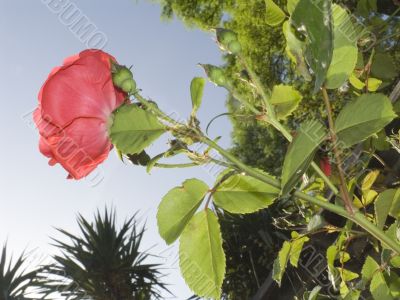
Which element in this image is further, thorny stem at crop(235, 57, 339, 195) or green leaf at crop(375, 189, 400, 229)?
green leaf at crop(375, 189, 400, 229)

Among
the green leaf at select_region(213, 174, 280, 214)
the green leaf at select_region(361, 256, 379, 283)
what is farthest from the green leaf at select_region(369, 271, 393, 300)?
the green leaf at select_region(213, 174, 280, 214)

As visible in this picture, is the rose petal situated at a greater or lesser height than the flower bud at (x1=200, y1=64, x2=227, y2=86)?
greater

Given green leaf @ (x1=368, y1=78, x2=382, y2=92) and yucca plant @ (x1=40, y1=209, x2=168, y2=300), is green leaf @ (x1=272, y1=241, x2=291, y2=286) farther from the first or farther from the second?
yucca plant @ (x1=40, y1=209, x2=168, y2=300)

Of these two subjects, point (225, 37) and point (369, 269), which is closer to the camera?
point (225, 37)

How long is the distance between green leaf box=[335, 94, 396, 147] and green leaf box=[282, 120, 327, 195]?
6cm

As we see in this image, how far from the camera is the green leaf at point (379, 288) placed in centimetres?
54

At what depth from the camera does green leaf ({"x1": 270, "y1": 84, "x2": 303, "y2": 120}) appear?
473mm

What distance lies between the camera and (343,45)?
0.37 meters

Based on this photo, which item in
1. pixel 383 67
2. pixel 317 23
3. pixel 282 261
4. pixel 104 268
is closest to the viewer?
pixel 317 23

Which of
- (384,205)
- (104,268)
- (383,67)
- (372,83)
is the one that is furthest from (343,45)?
(104,268)

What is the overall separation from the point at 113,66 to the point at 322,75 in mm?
213

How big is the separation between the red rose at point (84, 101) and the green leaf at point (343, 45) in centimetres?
21

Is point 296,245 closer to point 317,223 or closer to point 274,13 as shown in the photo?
point 317,223

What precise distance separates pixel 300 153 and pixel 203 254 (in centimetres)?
18
